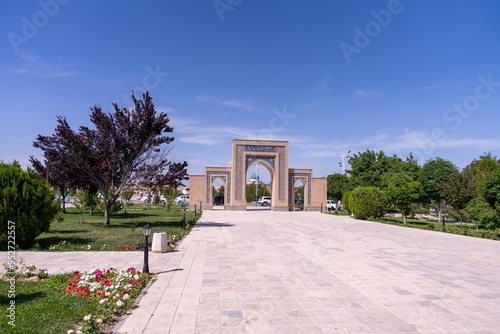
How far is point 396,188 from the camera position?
70.4 feet

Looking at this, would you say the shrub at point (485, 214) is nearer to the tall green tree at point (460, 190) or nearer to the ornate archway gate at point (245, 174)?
the tall green tree at point (460, 190)

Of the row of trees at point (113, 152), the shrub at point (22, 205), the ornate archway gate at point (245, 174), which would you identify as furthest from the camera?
the ornate archway gate at point (245, 174)

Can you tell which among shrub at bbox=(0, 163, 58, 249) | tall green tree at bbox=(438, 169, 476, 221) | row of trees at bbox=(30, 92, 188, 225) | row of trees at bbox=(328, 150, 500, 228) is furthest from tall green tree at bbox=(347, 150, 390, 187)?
shrub at bbox=(0, 163, 58, 249)

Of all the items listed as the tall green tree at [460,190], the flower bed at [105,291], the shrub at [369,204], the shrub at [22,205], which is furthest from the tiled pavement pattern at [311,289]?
the tall green tree at [460,190]

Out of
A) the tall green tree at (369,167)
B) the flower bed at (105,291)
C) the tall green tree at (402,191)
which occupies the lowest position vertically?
the flower bed at (105,291)

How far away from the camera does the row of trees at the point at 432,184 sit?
15.3 m

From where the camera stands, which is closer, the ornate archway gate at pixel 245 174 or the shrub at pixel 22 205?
the shrub at pixel 22 205

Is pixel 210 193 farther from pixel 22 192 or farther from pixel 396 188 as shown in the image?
pixel 22 192

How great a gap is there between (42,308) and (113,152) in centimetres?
1026

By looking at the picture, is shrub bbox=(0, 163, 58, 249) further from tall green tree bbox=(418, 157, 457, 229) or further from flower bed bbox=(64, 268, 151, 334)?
tall green tree bbox=(418, 157, 457, 229)

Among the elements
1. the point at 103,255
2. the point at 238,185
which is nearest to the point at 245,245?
the point at 103,255

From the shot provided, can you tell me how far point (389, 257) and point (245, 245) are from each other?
168 inches

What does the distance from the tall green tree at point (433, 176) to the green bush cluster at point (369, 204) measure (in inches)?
365

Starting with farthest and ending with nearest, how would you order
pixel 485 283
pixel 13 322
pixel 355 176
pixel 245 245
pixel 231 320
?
pixel 355 176
pixel 245 245
pixel 485 283
pixel 231 320
pixel 13 322
